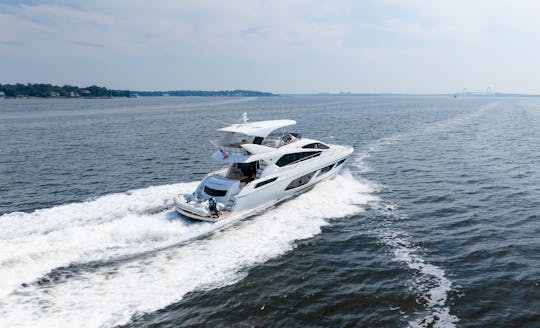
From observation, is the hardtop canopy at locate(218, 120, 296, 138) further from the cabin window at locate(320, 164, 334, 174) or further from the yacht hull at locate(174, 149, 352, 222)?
the cabin window at locate(320, 164, 334, 174)

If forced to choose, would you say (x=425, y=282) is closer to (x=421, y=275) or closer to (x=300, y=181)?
(x=421, y=275)

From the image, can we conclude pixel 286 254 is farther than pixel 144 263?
Yes

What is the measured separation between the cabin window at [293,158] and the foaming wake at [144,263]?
257 centimetres

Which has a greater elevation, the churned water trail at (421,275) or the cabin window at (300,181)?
the cabin window at (300,181)

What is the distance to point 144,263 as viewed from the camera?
1370 centimetres

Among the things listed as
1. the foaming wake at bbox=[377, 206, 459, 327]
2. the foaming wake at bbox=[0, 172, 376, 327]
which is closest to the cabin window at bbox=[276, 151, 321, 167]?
the foaming wake at bbox=[0, 172, 376, 327]

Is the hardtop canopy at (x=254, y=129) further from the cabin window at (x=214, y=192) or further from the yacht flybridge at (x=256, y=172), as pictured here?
the cabin window at (x=214, y=192)

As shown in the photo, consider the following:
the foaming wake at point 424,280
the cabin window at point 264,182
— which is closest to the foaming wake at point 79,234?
the cabin window at point 264,182

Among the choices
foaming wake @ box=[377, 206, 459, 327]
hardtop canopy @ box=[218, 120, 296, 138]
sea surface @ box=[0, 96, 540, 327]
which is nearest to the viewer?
foaming wake @ box=[377, 206, 459, 327]

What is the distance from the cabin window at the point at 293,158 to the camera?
70.9 ft

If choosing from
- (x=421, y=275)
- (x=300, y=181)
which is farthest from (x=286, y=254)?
(x=300, y=181)

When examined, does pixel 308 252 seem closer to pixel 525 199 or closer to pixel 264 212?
pixel 264 212

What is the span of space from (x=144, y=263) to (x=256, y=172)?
30.7 ft

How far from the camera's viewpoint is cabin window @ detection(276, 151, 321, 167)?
21.6 meters
